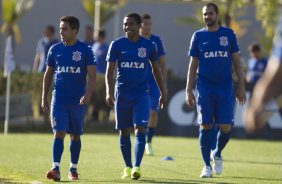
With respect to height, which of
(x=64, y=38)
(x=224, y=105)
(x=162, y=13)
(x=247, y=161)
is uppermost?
(x=162, y=13)

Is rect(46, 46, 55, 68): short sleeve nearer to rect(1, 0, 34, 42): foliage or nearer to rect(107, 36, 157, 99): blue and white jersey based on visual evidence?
rect(107, 36, 157, 99): blue and white jersey

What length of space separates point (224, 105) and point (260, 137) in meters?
8.87

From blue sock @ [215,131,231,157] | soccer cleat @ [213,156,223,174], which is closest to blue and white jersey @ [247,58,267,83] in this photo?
blue sock @ [215,131,231,157]

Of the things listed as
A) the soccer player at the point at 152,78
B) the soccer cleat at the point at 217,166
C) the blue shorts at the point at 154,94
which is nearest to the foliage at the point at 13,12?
the soccer player at the point at 152,78

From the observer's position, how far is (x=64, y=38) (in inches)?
458

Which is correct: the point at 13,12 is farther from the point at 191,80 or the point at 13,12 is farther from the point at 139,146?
the point at 139,146

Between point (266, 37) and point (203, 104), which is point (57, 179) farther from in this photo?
point (266, 37)

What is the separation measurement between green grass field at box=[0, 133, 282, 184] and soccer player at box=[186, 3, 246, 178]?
0.74 metres

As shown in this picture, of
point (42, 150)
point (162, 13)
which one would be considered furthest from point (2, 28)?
point (42, 150)

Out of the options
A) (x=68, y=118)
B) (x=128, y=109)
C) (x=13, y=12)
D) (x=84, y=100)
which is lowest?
(x=68, y=118)

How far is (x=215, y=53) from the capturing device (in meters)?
12.2

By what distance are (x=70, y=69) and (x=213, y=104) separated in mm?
2070

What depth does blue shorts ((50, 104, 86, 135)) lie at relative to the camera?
11648 millimetres

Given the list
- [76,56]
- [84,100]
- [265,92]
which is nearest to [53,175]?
[84,100]
